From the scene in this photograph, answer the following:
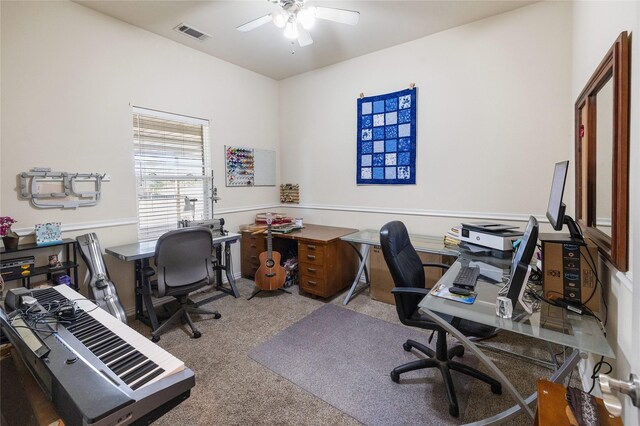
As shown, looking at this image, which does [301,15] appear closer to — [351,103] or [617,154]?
[351,103]

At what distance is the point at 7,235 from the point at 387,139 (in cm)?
350

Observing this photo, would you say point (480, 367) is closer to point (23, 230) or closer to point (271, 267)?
point (271, 267)

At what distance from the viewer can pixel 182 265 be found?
2.53 m

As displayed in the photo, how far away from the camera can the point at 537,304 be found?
146cm

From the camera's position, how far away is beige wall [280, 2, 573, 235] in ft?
8.52

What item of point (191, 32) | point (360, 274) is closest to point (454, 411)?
point (360, 274)

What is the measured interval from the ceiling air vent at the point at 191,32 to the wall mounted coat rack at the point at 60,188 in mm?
1619

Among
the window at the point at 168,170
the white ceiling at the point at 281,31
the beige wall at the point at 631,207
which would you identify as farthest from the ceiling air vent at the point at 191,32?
the beige wall at the point at 631,207

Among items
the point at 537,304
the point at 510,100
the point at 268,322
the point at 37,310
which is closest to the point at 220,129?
the point at 268,322

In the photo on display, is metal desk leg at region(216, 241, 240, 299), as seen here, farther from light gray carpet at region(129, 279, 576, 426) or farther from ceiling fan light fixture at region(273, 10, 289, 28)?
ceiling fan light fixture at region(273, 10, 289, 28)

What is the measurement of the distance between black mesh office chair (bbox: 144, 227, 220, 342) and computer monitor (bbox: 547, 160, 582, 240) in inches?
98.7

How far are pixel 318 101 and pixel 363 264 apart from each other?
230 cm

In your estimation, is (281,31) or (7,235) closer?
(7,235)

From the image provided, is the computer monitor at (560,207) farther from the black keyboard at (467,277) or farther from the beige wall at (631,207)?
the black keyboard at (467,277)
